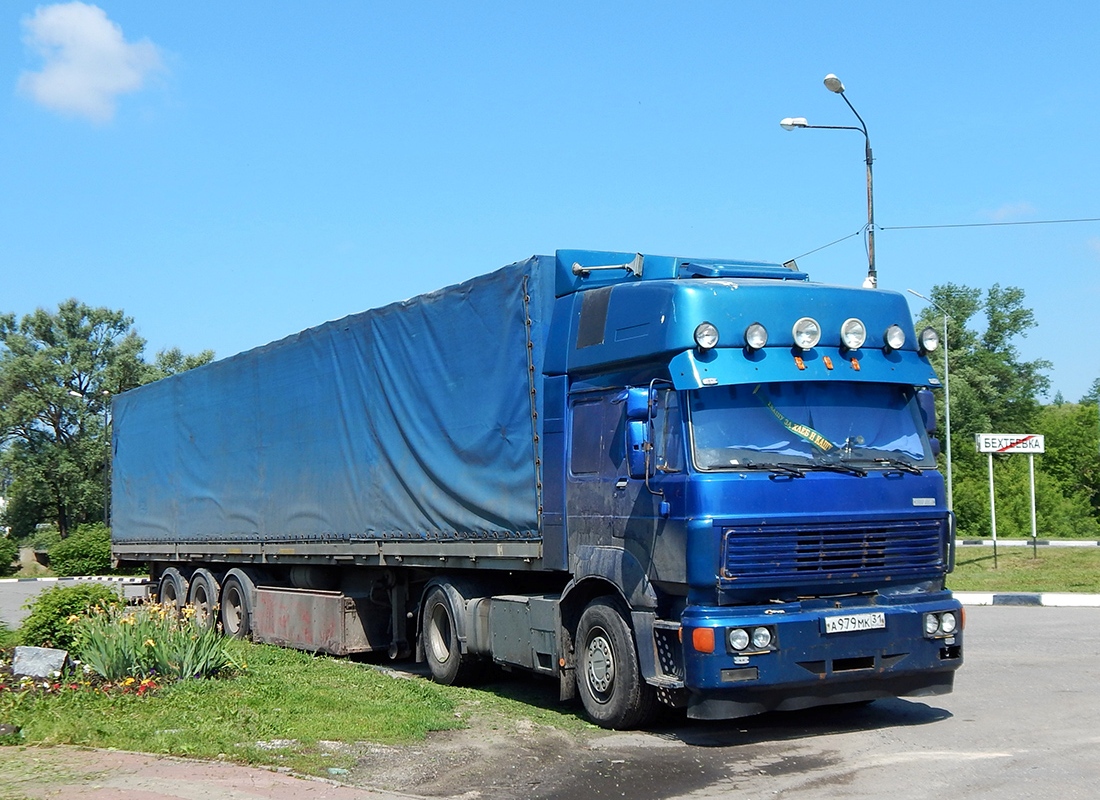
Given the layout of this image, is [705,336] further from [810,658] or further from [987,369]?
[987,369]

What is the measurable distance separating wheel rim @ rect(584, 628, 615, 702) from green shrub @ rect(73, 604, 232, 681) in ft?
11.6

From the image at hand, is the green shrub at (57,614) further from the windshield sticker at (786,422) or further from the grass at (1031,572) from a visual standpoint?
the grass at (1031,572)

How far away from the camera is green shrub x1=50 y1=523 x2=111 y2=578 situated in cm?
4153

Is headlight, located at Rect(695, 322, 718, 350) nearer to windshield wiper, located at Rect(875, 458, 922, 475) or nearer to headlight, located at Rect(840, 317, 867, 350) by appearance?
headlight, located at Rect(840, 317, 867, 350)

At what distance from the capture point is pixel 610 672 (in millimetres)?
8859

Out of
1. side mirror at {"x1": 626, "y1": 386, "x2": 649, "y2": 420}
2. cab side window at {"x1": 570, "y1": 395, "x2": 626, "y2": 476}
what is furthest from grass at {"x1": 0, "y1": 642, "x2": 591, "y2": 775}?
side mirror at {"x1": 626, "y1": 386, "x2": 649, "y2": 420}

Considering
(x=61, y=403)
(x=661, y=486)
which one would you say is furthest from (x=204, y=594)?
(x=61, y=403)

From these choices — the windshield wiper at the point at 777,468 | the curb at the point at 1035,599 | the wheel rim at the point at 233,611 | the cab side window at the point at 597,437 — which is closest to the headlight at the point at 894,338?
the windshield wiper at the point at 777,468

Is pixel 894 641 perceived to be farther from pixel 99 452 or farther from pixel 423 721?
pixel 99 452

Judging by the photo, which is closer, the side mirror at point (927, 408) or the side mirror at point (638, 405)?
the side mirror at point (638, 405)

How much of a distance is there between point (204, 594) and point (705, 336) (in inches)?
466

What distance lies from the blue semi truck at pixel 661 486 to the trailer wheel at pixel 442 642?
31mm

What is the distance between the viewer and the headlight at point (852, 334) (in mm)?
8641

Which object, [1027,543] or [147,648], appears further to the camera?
[1027,543]
